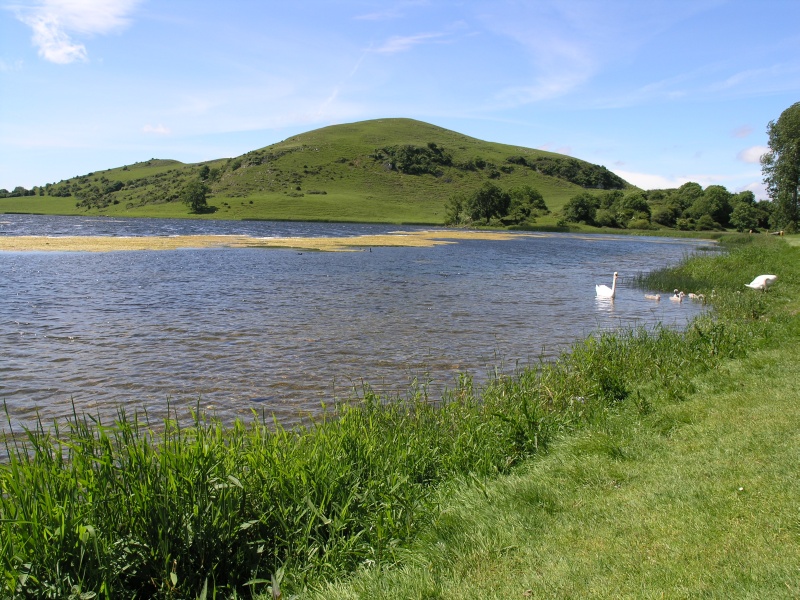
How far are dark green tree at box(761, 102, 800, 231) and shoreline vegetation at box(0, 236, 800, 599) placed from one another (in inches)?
2503

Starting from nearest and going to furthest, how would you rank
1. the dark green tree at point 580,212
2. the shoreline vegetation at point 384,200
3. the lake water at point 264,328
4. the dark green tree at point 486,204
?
the lake water at point 264,328
the dark green tree at point 486,204
the shoreline vegetation at point 384,200
the dark green tree at point 580,212

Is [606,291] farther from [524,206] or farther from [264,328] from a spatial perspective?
[524,206]

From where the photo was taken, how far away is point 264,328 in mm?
18609

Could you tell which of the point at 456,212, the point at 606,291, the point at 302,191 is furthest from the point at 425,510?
the point at 302,191

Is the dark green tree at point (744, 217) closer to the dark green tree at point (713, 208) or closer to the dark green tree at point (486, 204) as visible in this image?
the dark green tree at point (713, 208)

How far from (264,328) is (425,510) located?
44.0 feet

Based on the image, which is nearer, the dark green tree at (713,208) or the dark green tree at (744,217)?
the dark green tree at (744,217)

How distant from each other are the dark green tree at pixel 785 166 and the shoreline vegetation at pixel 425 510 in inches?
2503

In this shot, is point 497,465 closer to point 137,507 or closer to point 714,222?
point 137,507

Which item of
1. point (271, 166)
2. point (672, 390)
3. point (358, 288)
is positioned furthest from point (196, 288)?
point (271, 166)

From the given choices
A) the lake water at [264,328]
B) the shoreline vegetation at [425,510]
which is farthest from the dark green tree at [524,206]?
the shoreline vegetation at [425,510]

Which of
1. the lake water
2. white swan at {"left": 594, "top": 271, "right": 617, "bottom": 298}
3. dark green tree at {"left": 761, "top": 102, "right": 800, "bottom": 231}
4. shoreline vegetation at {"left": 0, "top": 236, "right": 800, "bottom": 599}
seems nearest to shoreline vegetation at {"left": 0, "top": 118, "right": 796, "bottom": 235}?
dark green tree at {"left": 761, "top": 102, "right": 800, "bottom": 231}

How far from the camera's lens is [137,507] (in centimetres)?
498

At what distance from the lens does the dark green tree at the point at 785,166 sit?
59469 millimetres
